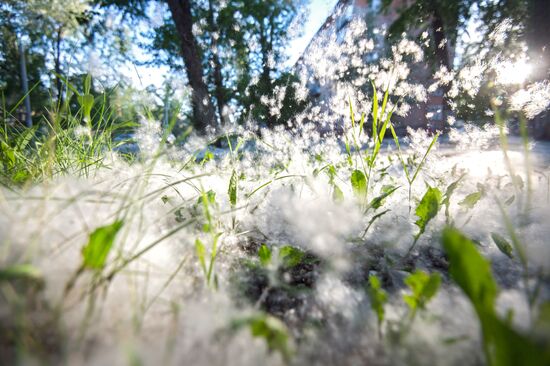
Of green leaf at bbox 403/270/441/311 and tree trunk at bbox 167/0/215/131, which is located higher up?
tree trunk at bbox 167/0/215/131

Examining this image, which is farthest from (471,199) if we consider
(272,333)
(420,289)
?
(272,333)

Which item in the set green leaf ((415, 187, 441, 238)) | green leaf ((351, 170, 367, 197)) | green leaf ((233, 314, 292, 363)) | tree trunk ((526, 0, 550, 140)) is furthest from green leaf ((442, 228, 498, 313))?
tree trunk ((526, 0, 550, 140))

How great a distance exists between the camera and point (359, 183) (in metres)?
0.79

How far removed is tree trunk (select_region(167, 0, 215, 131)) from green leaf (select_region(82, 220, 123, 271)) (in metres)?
4.13

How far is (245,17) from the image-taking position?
10.7 meters

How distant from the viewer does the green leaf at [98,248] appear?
0.34m

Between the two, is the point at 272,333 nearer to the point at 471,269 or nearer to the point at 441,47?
the point at 471,269

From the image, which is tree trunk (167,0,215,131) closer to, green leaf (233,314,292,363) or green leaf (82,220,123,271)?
green leaf (82,220,123,271)

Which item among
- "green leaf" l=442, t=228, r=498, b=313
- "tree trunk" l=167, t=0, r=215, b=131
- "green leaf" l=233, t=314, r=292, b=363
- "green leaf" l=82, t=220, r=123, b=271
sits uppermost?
"tree trunk" l=167, t=0, r=215, b=131

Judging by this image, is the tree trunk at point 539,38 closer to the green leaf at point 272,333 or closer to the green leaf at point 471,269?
→ the green leaf at point 471,269

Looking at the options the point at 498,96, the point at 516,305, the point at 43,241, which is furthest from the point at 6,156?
the point at 498,96

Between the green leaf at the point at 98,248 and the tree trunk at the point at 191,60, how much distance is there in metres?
4.13

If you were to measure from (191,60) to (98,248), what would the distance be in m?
5.51

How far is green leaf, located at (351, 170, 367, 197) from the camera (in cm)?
78
